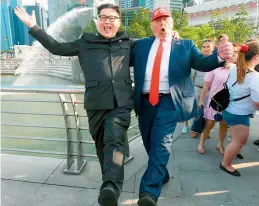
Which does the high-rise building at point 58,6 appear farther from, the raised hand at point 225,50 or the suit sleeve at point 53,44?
the raised hand at point 225,50

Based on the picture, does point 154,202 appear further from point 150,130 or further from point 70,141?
point 70,141

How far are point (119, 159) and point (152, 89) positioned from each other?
657 millimetres

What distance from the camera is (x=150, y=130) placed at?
7.45ft

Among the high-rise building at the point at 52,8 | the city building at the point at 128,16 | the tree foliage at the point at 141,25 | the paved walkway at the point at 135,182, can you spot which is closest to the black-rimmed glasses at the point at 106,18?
the paved walkway at the point at 135,182

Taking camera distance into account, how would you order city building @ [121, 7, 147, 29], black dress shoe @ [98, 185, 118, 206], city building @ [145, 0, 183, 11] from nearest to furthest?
1. black dress shoe @ [98, 185, 118, 206]
2. city building @ [121, 7, 147, 29]
3. city building @ [145, 0, 183, 11]

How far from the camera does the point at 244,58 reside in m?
2.50

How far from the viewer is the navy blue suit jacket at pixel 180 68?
6.89 feet

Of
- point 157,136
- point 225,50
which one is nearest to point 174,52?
point 225,50

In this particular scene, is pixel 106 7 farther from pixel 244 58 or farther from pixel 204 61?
pixel 244 58

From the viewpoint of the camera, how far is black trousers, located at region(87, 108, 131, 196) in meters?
1.82

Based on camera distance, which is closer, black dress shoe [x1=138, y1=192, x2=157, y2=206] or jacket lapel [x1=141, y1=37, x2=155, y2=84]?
black dress shoe [x1=138, y1=192, x2=157, y2=206]

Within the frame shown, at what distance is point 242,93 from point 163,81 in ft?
3.12

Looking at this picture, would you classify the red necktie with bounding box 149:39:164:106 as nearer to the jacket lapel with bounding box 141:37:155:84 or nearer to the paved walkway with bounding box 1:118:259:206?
the jacket lapel with bounding box 141:37:155:84

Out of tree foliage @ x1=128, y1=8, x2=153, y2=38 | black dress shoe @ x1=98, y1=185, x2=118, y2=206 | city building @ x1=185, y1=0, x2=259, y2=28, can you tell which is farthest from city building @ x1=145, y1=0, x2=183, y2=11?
black dress shoe @ x1=98, y1=185, x2=118, y2=206
